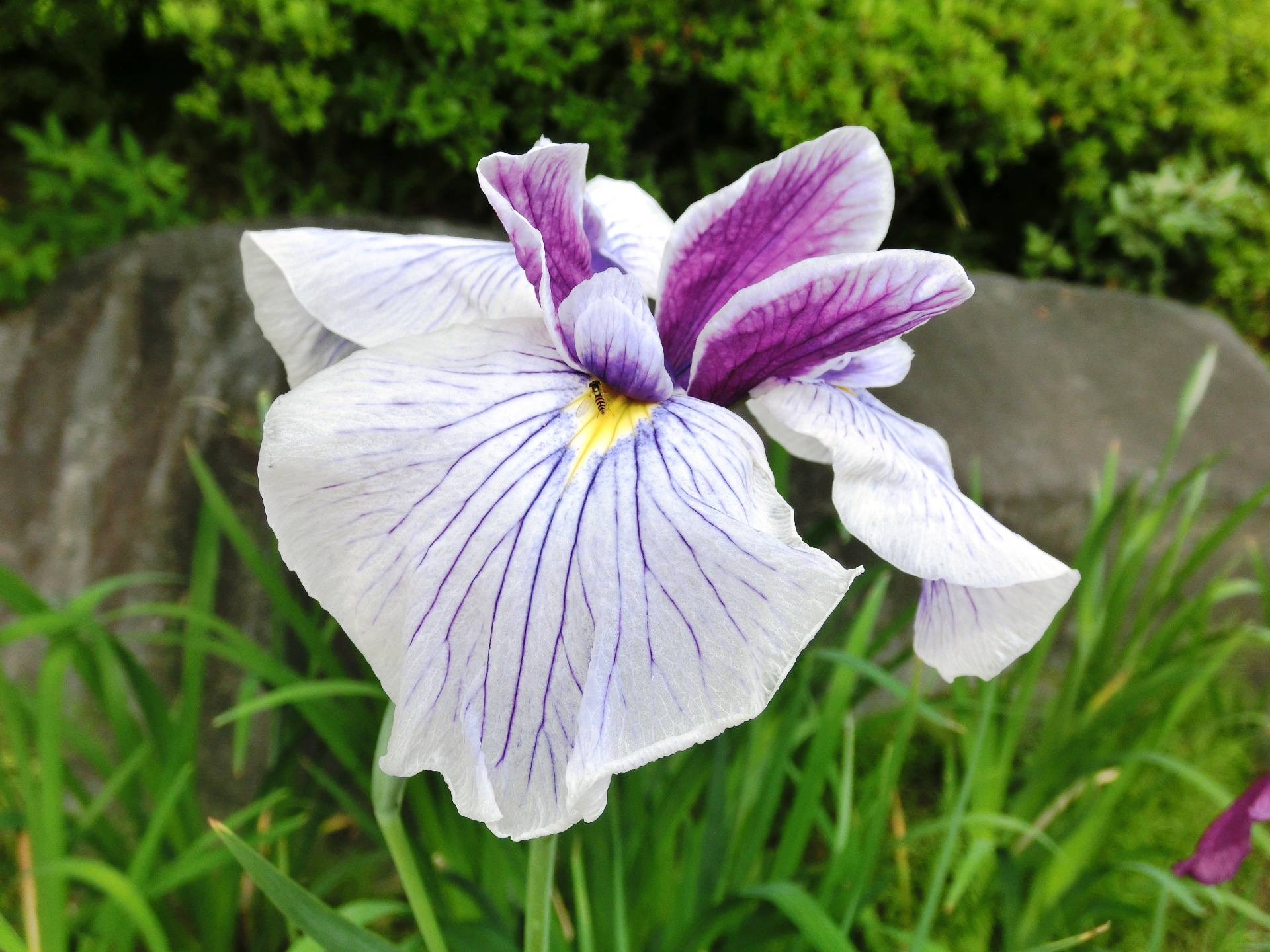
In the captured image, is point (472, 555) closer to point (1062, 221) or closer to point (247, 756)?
point (247, 756)

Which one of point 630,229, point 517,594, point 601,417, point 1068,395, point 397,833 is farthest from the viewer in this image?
point 1068,395

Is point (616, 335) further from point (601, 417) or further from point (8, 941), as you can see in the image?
point (8, 941)

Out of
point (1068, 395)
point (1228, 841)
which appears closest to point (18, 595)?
point (1228, 841)

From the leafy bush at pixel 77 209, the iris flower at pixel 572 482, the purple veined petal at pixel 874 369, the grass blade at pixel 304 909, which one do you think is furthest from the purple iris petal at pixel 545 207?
the leafy bush at pixel 77 209

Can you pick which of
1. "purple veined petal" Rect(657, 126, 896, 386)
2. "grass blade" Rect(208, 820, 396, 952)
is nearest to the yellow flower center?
"purple veined petal" Rect(657, 126, 896, 386)

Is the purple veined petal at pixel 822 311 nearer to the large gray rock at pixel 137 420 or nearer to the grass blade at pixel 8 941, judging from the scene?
the grass blade at pixel 8 941

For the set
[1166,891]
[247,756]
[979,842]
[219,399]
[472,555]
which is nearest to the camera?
[472,555]

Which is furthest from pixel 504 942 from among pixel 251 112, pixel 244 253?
pixel 251 112
